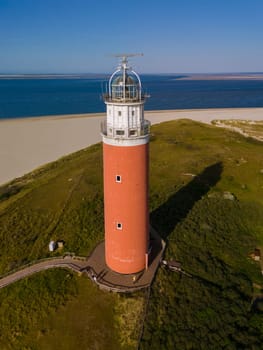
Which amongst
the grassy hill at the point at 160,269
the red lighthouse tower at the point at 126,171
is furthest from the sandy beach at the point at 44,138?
the red lighthouse tower at the point at 126,171

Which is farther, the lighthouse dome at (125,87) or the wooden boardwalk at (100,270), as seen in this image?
the wooden boardwalk at (100,270)

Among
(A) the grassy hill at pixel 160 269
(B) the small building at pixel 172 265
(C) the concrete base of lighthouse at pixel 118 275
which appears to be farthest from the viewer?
(B) the small building at pixel 172 265

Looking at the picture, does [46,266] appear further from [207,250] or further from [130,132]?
[207,250]

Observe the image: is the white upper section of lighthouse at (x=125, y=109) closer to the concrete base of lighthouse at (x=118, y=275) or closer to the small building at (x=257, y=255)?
the concrete base of lighthouse at (x=118, y=275)

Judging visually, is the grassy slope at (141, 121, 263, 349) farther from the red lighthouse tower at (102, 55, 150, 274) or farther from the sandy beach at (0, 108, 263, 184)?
the sandy beach at (0, 108, 263, 184)

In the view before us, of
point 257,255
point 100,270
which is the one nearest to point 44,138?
point 100,270

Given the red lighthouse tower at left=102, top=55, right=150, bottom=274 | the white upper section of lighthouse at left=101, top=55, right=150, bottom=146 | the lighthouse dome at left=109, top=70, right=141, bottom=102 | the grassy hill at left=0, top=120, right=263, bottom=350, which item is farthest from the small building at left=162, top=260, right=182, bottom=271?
the lighthouse dome at left=109, top=70, right=141, bottom=102
